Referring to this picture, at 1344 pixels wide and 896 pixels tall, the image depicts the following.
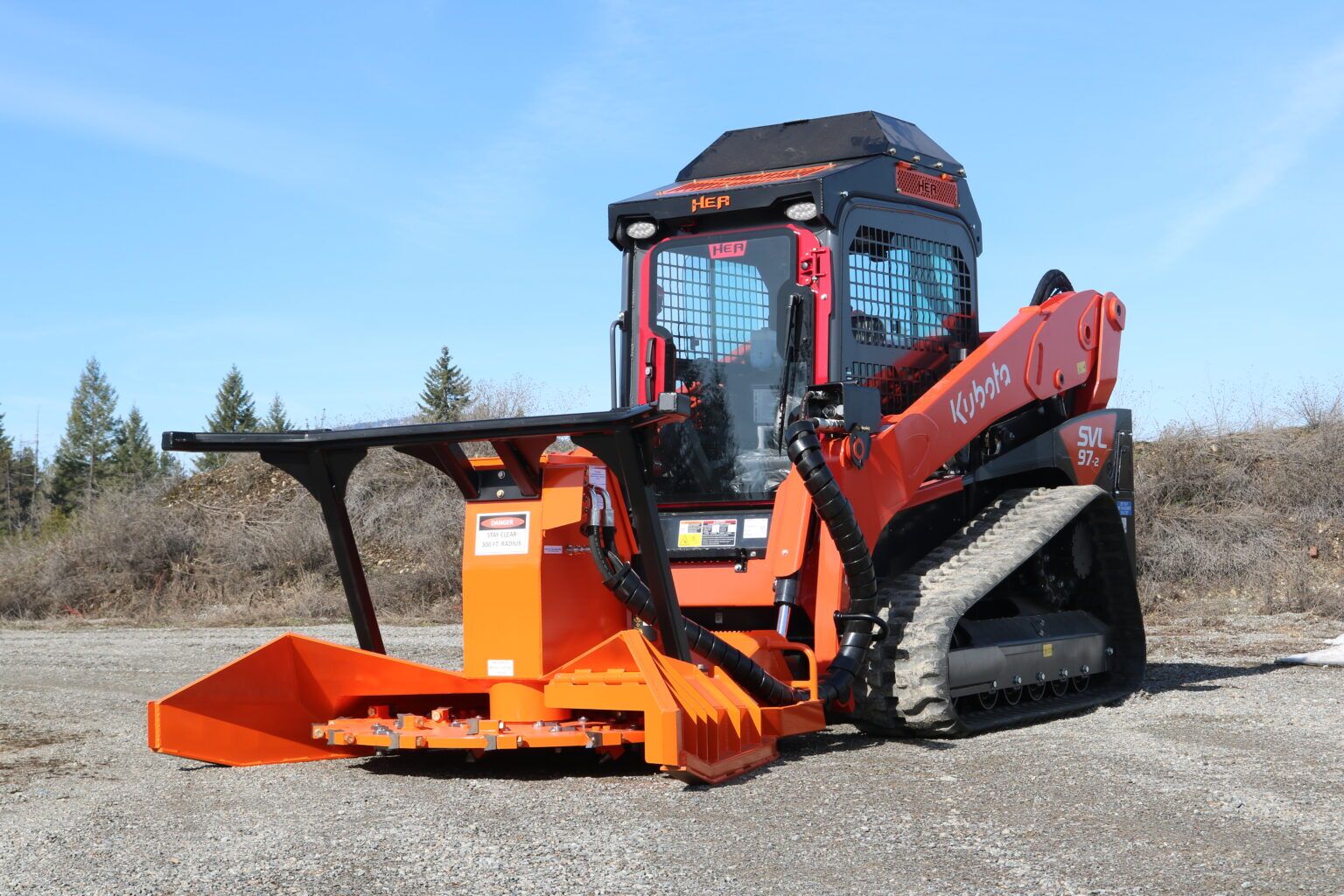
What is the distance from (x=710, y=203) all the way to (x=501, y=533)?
254cm

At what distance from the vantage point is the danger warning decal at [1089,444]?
9.09 metres

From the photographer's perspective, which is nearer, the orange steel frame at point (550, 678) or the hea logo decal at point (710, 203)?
the orange steel frame at point (550, 678)

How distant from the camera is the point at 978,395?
7930 millimetres

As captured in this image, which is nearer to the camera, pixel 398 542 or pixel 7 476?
pixel 398 542

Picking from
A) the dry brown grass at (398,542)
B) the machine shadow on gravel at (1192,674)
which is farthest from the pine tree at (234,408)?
the machine shadow on gravel at (1192,674)

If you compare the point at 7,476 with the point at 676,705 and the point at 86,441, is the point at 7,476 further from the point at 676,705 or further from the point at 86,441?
the point at 676,705

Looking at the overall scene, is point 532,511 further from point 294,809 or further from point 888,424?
point 888,424


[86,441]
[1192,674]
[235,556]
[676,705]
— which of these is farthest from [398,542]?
[86,441]

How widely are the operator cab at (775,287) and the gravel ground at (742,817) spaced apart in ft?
5.73

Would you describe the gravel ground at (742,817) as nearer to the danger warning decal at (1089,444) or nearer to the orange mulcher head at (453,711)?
the orange mulcher head at (453,711)

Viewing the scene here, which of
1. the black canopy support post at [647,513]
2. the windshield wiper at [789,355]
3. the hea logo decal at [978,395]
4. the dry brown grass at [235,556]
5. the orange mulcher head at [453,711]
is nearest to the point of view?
the orange mulcher head at [453,711]

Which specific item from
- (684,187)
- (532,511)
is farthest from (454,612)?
(532,511)

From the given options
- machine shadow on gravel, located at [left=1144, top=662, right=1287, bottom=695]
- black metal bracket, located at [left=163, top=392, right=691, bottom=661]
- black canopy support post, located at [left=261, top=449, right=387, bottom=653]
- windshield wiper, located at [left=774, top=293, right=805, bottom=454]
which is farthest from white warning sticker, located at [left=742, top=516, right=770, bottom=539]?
machine shadow on gravel, located at [left=1144, top=662, right=1287, bottom=695]

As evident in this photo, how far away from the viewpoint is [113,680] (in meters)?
10.6
